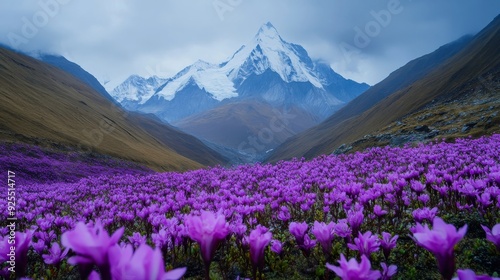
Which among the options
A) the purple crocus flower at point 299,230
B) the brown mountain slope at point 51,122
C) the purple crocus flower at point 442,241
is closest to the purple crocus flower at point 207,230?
the purple crocus flower at point 442,241

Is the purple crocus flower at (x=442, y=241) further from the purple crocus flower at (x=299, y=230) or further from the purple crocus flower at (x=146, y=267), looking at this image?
the purple crocus flower at (x=299, y=230)

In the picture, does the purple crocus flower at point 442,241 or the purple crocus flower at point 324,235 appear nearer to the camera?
the purple crocus flower at point 442,241

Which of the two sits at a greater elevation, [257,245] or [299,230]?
[257,245]

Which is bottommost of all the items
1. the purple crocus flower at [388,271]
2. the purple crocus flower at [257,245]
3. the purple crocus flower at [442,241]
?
the purple crocus flower at [388,271]

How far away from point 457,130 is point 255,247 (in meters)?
49.4

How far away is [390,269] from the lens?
3.14 m

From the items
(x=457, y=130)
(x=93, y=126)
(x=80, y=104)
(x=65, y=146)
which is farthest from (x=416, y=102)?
(x=80, y=104)

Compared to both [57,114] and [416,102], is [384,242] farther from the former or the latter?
[416,102]

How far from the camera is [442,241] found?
2580 mm

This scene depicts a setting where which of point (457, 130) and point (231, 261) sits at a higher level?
point (231, 261)

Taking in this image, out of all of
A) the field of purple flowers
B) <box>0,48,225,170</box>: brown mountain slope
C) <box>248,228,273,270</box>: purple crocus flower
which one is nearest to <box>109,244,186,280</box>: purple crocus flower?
the field of purple flowers

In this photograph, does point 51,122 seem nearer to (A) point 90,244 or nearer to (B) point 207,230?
(B) point 207,230

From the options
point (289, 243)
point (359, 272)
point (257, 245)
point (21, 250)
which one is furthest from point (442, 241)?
point (289, 243)

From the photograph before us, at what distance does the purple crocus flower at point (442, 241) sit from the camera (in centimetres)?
254
